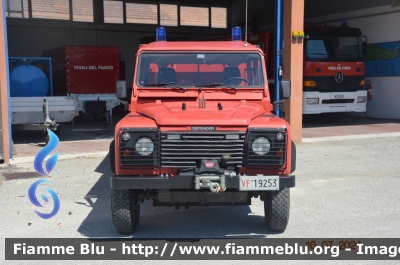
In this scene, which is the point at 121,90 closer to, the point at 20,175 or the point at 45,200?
the point at 45,200

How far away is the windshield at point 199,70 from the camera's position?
6.58 m

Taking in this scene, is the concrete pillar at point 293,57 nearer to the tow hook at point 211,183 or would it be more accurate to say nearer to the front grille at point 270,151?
the front grille at point 270,151

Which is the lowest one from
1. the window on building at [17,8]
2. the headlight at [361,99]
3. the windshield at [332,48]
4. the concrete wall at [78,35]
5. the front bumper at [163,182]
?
the front bumper at [163,182]

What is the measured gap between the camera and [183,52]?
21.9ft

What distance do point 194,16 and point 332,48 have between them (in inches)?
464

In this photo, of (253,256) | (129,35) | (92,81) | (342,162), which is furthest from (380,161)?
(129,35)

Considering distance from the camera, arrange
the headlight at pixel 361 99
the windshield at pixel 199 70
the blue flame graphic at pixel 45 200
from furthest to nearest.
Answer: the headlight at pixel 361 99
the blue flame graphic at pixel 45 200
the windshield at pixel 199 70

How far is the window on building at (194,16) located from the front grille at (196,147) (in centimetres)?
2167

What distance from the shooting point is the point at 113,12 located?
2462 cm

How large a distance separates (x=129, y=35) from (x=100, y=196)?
60.2ft

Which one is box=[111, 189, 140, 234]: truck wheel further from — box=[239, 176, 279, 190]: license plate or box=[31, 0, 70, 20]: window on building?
box=[31, 0, 70, 20]: window on building

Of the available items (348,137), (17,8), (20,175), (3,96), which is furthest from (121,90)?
(17,8)

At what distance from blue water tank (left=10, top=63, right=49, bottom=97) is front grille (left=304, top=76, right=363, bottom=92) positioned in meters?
8.06

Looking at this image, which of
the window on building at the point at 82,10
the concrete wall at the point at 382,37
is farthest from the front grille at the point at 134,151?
the window on building at the point at 82,10
